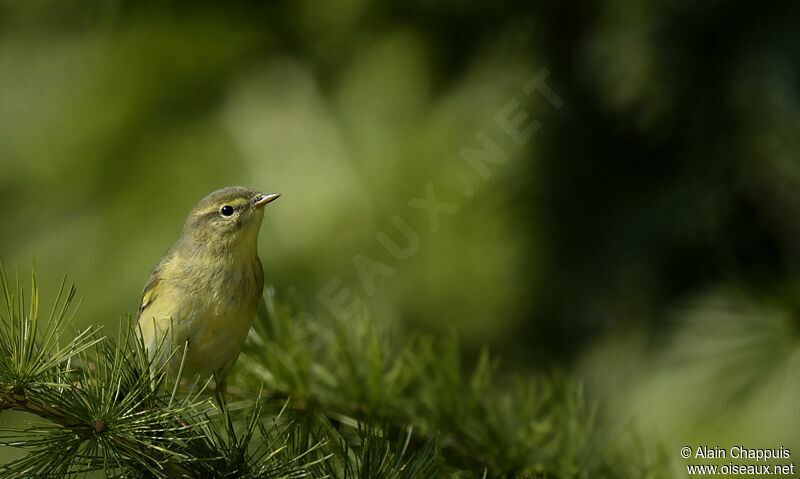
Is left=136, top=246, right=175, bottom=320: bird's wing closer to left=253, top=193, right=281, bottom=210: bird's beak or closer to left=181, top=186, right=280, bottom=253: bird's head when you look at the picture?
left=181, top=186, right=280, bottom=253: bird's head

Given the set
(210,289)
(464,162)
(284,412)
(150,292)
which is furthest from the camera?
(464,162)

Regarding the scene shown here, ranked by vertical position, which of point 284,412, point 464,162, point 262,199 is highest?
point 262,199

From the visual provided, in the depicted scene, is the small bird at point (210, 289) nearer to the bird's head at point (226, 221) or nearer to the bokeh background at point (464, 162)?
the bird's head at point (226, 221)

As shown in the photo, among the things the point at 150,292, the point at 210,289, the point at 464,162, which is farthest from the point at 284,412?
the point at 464,162

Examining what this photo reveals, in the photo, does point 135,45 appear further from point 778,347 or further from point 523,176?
point 778,347

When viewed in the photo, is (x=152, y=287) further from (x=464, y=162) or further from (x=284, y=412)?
(x=464, y=162)

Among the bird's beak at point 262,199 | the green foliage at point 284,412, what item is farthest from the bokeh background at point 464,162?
the green foliage at point 284,412
